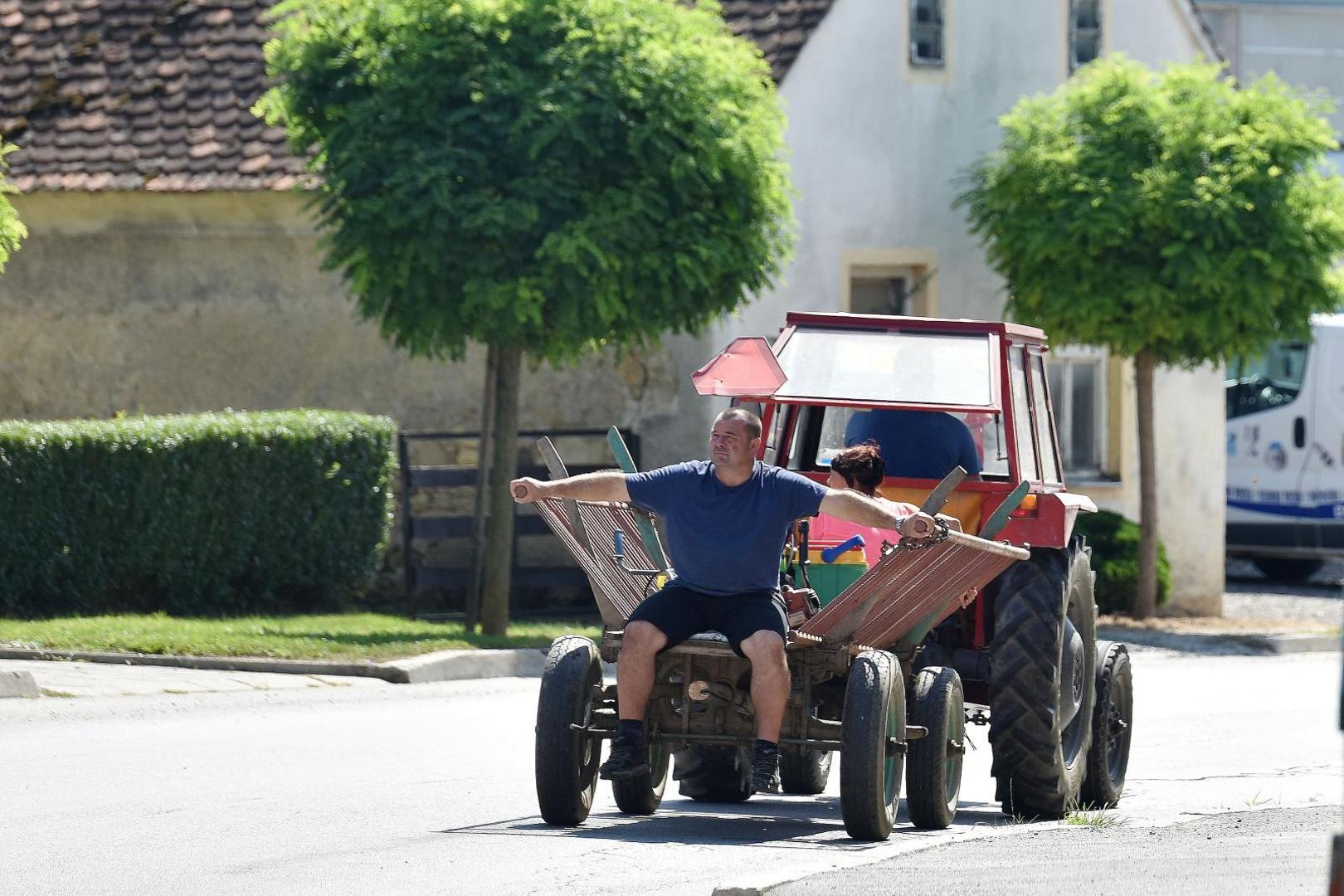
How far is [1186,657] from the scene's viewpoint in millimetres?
19859

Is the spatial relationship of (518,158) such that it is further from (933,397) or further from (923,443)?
(933,397)

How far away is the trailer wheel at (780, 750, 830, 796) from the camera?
420 inches

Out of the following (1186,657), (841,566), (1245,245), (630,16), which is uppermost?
(630,16)

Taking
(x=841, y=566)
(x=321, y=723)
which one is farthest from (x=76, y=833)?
(x=321, y=723)

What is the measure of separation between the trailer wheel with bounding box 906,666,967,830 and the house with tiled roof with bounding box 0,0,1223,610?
1240 cm

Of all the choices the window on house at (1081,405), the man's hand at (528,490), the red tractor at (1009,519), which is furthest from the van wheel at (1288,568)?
the man's hand at (528,490)

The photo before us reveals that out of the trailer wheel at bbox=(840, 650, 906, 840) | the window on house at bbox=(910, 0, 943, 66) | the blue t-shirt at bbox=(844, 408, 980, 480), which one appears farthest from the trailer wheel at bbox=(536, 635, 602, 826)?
the window on house at bbox=(910, 0, 943, 66)

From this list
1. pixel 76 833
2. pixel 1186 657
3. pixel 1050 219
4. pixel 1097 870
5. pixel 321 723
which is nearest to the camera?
pixel 1097 870

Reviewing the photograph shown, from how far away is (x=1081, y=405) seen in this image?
24.7 m

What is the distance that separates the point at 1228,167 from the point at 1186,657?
14.4 feet

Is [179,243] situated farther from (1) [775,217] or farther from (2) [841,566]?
(2) [841,566]

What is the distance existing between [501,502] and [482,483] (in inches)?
34.7

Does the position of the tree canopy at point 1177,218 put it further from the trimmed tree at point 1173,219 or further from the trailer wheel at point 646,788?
the trailer wheel at point 646,788

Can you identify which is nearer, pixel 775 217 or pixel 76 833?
pixel 76 833
